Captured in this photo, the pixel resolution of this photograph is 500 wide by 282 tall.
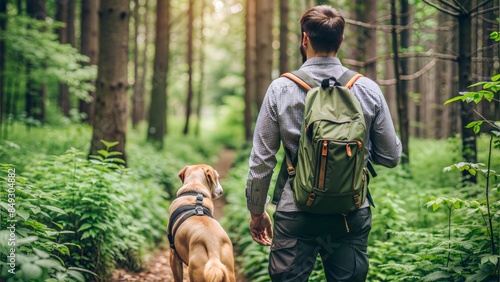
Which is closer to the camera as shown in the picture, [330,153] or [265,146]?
[330,153]

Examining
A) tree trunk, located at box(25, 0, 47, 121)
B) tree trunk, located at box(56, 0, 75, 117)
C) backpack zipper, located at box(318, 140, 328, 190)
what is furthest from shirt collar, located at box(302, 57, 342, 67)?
tree trunk, located at box(56, 0, 75, 117)

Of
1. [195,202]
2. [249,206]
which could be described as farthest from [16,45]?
[249,206]

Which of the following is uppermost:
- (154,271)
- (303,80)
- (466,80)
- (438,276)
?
(466,80)

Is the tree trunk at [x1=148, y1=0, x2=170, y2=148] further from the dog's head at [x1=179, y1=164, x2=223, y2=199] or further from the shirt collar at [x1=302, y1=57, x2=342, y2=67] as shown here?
the shirt collar at [x1=302, y1=57, x2=342, y2=67]

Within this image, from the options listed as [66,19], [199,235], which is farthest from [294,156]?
[66,19]

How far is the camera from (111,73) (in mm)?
7586

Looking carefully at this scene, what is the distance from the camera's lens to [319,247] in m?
2.89

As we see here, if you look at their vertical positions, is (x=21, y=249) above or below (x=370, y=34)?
below

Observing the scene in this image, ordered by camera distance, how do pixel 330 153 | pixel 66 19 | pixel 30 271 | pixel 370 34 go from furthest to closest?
pixel 66 19, pixel 370 34, pixel 330 153, pixel 30 271

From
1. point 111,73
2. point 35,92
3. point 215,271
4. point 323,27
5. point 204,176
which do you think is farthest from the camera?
point 35,92

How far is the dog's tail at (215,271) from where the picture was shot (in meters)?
3.43

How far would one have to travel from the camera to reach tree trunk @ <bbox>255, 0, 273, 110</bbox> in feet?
50.1

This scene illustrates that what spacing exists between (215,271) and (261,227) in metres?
0.56

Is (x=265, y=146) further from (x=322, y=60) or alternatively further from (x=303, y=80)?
(x=322, y=60)
